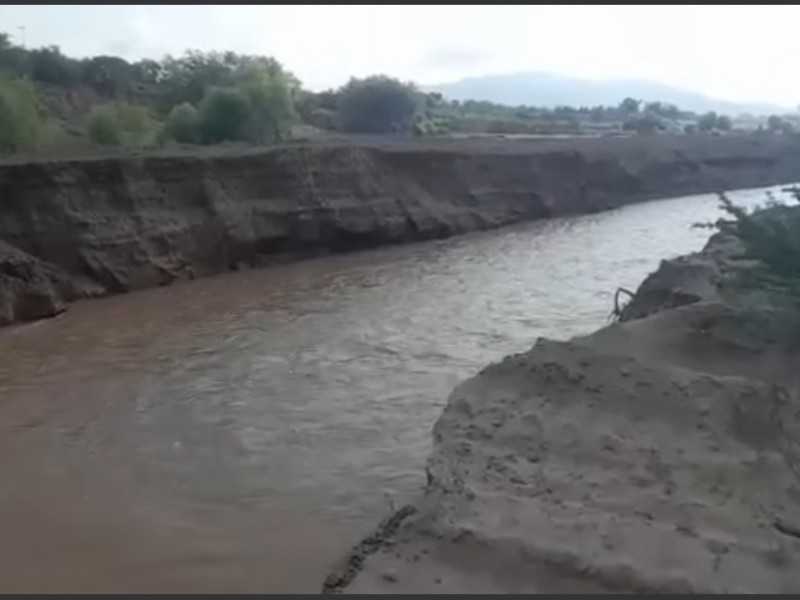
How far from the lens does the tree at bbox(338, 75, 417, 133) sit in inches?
2020

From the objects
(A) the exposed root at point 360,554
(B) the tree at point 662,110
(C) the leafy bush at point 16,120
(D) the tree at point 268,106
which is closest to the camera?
(A) the exposed root at point 360,554

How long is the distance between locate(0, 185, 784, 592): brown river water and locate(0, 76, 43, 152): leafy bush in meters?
6.83

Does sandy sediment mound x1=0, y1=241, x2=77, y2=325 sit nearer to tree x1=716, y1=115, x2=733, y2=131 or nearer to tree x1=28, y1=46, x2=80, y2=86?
tree x1=28, y1=46, x2=80, y2=86

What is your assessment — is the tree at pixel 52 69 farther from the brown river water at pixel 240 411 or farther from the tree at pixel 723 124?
the tree at pixel 723 124

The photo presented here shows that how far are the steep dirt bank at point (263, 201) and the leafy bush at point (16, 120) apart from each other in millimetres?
4463

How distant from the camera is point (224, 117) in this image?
31250mm

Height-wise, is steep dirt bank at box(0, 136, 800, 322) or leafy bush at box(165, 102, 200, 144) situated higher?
leafy bush at box(165, 102, 200, 144)

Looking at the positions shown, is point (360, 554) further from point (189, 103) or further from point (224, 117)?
point (189, 103)

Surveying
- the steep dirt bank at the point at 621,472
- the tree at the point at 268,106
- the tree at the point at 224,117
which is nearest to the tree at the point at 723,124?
the tree at the point at 268,106

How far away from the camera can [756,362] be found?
775cm

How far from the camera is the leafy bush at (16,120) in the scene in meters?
24.4

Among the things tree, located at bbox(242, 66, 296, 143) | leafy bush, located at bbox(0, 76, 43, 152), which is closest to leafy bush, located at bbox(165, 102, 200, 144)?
tree, located at bbox(242, 66, 296, 143)

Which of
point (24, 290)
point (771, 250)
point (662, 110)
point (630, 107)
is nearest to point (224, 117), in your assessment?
point (24, 290)

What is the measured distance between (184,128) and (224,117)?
1200 millimetres
